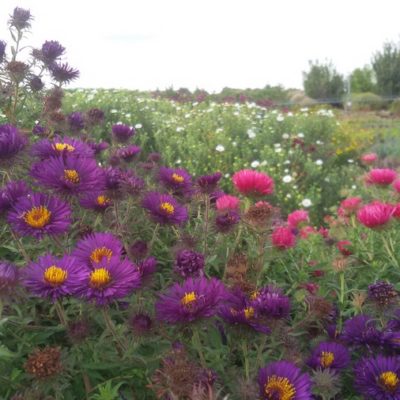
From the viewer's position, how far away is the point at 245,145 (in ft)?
22.2

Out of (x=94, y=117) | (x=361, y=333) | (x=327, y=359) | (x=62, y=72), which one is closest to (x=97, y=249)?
(x=327, y=359)

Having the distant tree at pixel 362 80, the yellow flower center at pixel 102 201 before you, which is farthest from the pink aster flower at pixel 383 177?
the distant tree at pixel 362 80

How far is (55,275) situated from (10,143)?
1.32 ft

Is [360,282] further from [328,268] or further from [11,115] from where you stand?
[11,115]

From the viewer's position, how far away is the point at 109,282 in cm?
105

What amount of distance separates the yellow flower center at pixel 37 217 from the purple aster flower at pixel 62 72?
4.04 feet

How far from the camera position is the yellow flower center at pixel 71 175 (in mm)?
1274

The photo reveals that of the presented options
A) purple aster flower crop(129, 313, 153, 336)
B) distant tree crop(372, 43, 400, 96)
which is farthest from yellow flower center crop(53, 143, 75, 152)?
distant tree crop(372, 43, 400, 96)

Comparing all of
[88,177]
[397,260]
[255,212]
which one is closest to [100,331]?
[88,177]

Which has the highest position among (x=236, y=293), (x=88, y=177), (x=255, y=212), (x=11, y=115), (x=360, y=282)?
(x=11, y=115)

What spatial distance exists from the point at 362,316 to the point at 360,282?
0.45m

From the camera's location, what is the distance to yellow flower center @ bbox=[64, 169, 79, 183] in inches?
50.2

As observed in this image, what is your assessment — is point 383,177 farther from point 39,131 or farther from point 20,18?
point 20,18

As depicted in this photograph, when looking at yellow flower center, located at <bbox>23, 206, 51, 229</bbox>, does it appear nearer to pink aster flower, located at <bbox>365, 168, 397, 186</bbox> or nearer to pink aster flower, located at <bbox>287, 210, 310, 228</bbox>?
pink aster flower, located at <bbox>287, 210, 310, 228</bbox>
